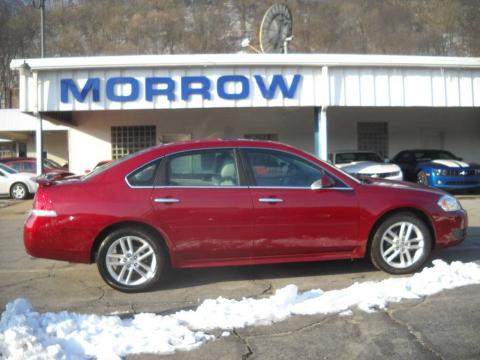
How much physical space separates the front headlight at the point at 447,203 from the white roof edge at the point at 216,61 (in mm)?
8270

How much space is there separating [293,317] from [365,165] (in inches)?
416

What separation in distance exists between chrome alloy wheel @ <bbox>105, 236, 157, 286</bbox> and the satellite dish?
1491 cm

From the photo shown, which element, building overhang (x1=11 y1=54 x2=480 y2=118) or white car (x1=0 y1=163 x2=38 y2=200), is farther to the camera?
white car (x1=0 y1=163 x2=38 y2=200)

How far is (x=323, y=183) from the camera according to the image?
223 inches

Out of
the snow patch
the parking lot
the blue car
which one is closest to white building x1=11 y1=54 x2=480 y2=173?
the blue car

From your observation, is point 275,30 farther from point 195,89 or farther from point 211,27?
point 211,27

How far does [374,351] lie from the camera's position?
3.80m

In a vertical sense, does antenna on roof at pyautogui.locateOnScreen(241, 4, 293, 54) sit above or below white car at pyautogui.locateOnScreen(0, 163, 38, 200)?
above

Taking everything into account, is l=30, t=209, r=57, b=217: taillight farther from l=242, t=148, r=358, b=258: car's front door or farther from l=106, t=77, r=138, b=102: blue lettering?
l=106, t=77, r=138, b=102: blue lettering

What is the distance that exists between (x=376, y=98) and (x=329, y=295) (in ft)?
32.9

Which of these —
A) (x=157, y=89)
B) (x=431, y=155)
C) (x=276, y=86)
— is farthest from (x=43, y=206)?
(x=431, y=155)

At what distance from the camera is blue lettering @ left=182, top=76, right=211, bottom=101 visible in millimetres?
13766

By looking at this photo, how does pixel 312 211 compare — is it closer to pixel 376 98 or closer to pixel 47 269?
pixel 47 269

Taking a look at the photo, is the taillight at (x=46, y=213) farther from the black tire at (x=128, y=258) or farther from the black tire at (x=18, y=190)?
the black tire at (x=18, y=190)
